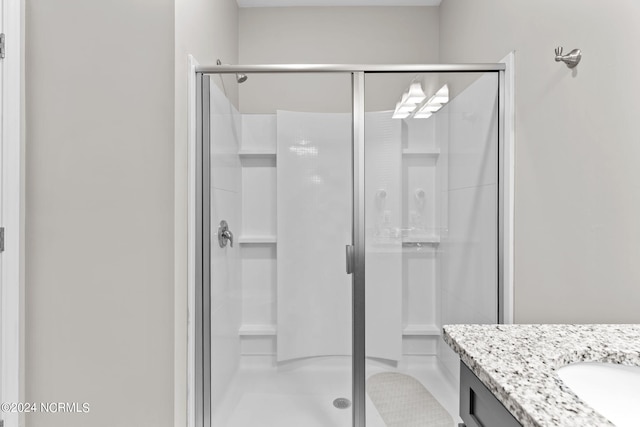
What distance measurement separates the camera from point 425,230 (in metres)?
1.70

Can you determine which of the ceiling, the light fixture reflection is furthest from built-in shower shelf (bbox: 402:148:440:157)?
the ceiling

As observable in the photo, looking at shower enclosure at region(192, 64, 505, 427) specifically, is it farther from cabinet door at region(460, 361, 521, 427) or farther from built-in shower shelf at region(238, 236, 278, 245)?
cabinet door at region(460, 361, 521, 427)

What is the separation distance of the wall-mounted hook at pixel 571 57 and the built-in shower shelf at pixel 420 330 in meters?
1.14

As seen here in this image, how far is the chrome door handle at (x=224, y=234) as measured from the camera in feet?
5.78

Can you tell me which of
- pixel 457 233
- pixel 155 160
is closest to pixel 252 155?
pixel 155 160

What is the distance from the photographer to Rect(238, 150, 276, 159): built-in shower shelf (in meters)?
1.73

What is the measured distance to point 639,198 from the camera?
105cm

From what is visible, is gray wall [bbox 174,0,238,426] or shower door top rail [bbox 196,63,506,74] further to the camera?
shower door top rail [bbox 196,63,506,74]

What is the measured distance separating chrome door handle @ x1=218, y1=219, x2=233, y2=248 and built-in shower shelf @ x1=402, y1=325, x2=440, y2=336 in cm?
89

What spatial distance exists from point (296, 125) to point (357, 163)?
1.06ft

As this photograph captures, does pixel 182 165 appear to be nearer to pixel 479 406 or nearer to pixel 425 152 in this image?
pixel 425 152

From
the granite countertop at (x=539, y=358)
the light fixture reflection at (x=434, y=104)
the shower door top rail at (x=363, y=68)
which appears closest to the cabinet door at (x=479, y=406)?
the granite countertop at (x=539, y=358)

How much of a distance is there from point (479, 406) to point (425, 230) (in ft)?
3.13

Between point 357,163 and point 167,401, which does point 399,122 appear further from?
point 167,401
